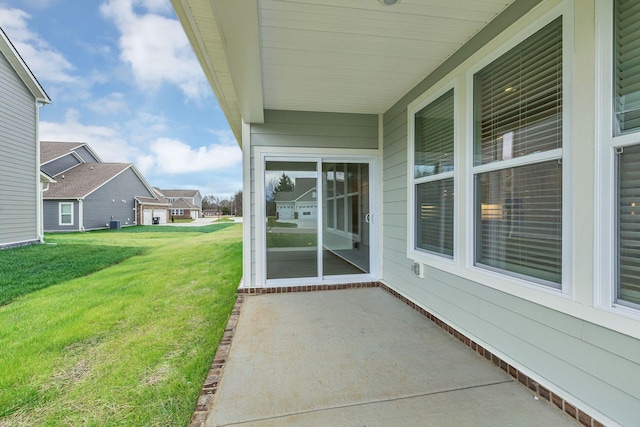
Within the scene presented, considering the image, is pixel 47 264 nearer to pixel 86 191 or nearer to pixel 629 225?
pixel 629 225

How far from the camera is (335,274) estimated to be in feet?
14.5

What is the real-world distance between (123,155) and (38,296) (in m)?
27.3

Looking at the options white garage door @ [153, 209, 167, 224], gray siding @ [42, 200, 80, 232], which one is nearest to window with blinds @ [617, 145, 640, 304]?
gray siding @ [42, 200, 80, 232]

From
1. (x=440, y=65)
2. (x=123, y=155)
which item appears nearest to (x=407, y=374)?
(x=440, y=65)

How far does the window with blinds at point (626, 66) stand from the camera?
140cm

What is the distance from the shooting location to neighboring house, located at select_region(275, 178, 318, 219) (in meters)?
4.25

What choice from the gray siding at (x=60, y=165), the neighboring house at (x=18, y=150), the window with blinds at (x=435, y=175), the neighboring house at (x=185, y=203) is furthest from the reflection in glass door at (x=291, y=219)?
the neighboring house at (x=185, y=203)

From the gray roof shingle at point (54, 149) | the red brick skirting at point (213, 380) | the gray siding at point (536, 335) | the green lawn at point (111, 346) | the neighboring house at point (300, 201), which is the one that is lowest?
the green lawn at point (111, 346)

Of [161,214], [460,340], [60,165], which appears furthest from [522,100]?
[161,214]

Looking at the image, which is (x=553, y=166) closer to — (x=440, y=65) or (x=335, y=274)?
(x=440, y=65)

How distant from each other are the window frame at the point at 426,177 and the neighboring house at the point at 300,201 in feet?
4.71

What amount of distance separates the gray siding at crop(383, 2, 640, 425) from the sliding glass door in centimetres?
102

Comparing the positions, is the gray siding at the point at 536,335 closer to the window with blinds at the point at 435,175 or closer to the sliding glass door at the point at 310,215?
the window with blinds at the point at 435,175

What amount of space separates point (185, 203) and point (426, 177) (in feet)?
112
